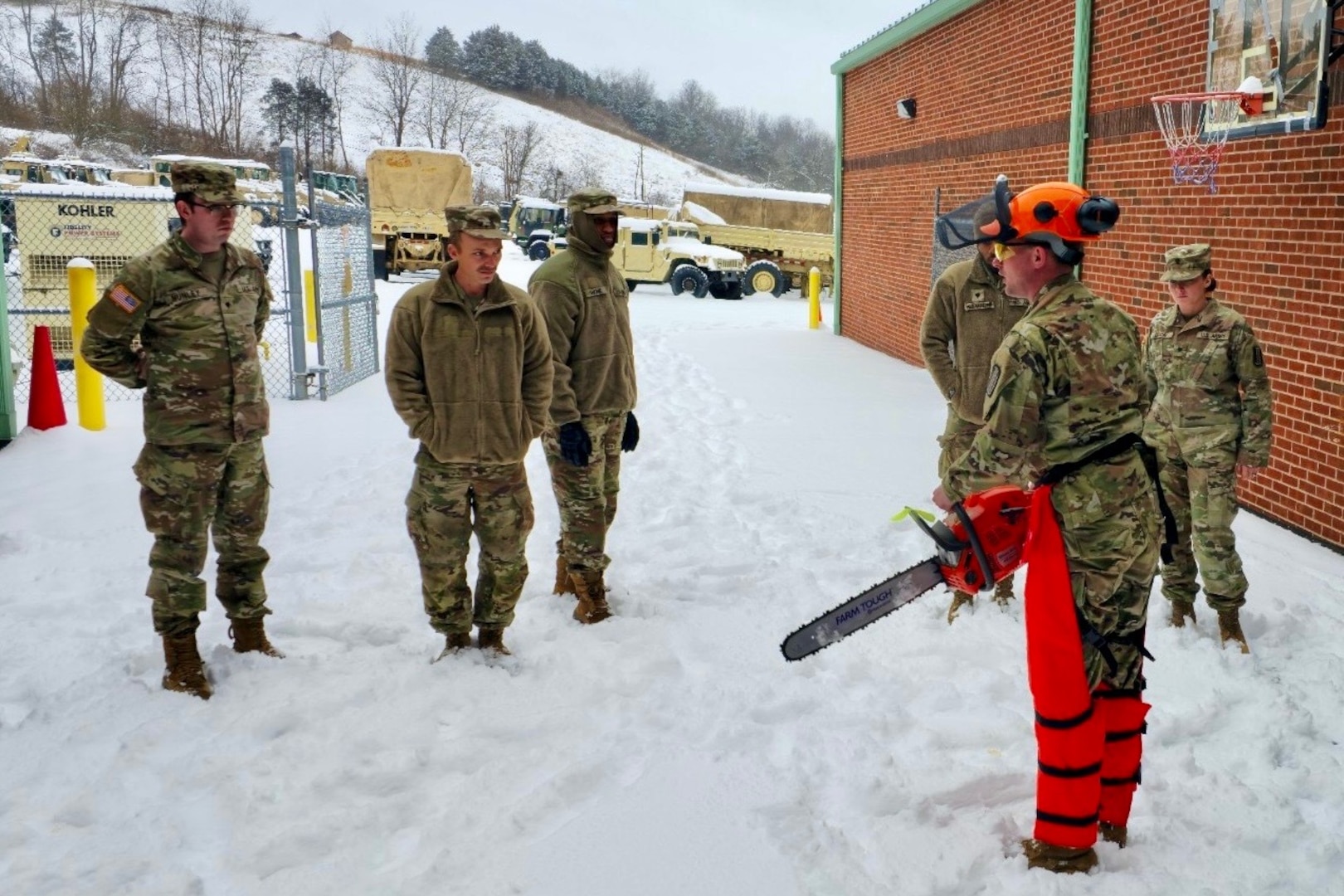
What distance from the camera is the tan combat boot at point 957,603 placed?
4762mm

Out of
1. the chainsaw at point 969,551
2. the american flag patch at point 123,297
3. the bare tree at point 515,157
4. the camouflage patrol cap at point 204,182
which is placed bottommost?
the chainsaw at point 969,551

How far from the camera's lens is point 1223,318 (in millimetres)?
4344

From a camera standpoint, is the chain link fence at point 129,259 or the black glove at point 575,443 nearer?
the black glove at point 575,443

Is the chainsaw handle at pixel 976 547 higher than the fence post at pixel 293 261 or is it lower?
lower

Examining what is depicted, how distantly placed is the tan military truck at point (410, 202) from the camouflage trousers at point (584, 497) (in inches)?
909

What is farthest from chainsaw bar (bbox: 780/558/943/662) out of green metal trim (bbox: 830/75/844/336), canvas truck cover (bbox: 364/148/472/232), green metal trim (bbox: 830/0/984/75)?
canvas truck cover (bbox: 364/148/472/232)

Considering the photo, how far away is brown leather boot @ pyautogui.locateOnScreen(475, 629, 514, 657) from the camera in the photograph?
427 cm

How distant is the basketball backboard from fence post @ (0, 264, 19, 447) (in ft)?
27.9

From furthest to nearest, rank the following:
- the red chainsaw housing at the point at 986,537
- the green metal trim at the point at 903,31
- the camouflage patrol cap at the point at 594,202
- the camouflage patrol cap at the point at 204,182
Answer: the green metal trim at the point at 903,31 → the camouflage patrol cap at the point at 594,202 → the camouflage patrol cap at the point at 204,182 → the red chainsaw housing at the point at 986,537

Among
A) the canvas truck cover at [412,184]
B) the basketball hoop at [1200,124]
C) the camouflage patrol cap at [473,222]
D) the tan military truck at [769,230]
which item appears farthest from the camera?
the tan military truck at [769,230]

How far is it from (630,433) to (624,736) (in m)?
1.76

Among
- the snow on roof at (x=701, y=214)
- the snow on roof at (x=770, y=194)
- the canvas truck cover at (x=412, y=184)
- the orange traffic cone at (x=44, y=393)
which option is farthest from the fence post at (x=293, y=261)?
the snow on roof at (x=770, y=194)

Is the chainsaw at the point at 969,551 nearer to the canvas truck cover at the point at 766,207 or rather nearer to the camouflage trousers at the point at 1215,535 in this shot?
the camouflage trousers at the point at 1215,535

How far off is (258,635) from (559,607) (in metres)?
1.34
